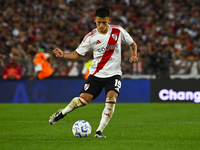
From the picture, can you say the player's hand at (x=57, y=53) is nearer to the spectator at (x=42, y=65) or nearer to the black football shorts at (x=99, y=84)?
the black football shorts at (x=99, y=84)

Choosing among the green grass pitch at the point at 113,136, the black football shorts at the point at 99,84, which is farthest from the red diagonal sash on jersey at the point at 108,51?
the green grass pitch at the point at 113,136

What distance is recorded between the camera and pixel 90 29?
19.3 metres

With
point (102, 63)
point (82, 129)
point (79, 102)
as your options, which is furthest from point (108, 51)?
point (82, 129)

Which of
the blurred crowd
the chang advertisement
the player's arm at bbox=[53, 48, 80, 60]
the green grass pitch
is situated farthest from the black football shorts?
the chang advertisement

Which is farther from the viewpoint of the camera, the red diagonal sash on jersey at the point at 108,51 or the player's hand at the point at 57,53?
the red diagonal sash on jersey at the point at 108,51

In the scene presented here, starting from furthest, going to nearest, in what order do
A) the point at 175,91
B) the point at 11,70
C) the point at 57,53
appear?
1. the point at 175,91
2. the point at 11,70
3. the point at 57,53

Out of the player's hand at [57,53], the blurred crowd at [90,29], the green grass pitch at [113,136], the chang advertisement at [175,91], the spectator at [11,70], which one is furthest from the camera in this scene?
the chang advertisement at [175,91]

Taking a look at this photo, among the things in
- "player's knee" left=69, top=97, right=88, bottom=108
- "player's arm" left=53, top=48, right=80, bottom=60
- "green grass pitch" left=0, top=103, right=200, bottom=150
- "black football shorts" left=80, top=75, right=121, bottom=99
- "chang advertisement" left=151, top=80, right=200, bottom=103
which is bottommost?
"chang advertisement" left=151, top=80, right=200, bottom=103

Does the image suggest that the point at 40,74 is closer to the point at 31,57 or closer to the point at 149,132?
the point at 31,57

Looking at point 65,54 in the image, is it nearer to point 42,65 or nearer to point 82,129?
point 82,129

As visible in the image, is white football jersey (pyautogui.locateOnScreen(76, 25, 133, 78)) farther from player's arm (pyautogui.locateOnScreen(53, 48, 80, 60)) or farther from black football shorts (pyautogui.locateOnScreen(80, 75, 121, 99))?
player's arm (pyautogui.locateOnScreen(53, 48, 80, 60))

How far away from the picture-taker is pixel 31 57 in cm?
1538

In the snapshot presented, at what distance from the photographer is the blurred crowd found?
14.9 m

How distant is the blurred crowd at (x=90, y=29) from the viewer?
14922mm
